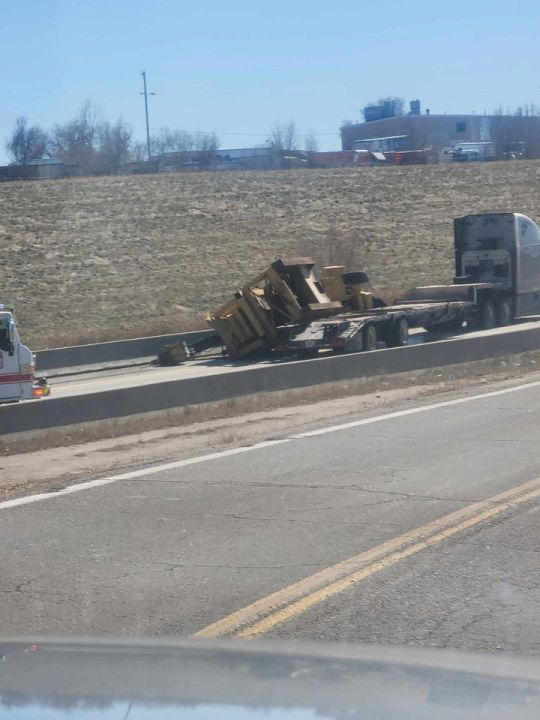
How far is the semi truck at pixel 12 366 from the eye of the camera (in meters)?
17.2

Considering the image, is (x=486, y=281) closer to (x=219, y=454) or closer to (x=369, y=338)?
(x=369, y=338)

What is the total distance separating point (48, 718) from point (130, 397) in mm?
12227

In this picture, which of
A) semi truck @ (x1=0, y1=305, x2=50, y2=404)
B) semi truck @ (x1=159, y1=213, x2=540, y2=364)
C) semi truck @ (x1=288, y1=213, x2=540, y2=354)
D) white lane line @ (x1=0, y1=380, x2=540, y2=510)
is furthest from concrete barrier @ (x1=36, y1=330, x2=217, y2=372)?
white lane line @ (x1=0, y1=380, x2=540, y2=510)

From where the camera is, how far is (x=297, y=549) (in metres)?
7.68

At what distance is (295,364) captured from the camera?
18.0 meters

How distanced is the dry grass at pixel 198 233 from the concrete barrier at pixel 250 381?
48.5ft

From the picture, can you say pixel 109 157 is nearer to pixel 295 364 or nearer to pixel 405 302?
pixel 405 302

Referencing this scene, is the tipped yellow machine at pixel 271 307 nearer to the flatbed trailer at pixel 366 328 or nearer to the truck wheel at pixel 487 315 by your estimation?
the flatbed trailer at pixel 366 328

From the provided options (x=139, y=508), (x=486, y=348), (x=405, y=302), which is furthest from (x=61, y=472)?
(x=405, y=302)

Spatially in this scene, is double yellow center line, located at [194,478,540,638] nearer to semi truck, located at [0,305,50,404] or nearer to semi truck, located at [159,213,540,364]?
semi truck, located at [0,305,50,404]

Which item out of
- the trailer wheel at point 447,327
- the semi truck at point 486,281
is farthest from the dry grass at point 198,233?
the semi truck at point 486,281

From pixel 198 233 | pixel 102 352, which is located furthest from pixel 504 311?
pixel 198 233

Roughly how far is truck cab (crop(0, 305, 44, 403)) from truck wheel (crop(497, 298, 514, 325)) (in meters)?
17.0

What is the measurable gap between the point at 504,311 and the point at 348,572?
81.0 feet
